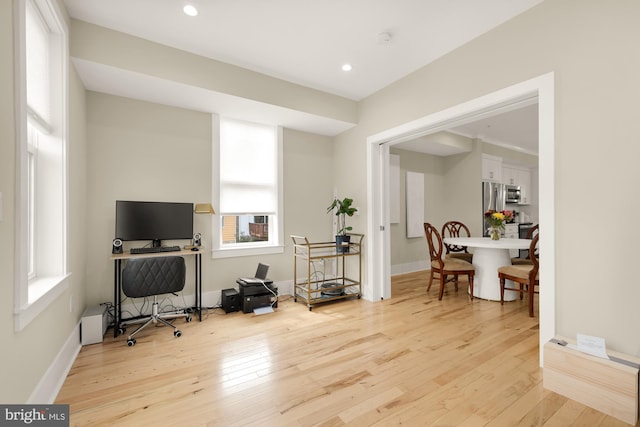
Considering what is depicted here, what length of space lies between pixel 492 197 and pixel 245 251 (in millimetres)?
5368

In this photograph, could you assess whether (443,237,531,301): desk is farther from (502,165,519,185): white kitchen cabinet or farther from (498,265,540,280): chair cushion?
(502,165,519,185): white kitchen cabinet

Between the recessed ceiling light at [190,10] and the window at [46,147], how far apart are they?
0.87 meters

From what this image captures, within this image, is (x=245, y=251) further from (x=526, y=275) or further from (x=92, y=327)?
(x=526, y=275)

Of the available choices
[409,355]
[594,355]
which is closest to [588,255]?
[594,355]

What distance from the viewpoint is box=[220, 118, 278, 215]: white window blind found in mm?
3873

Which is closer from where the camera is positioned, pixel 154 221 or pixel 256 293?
pixel 154 221

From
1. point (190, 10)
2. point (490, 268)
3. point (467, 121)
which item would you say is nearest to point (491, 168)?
point (490, 268)

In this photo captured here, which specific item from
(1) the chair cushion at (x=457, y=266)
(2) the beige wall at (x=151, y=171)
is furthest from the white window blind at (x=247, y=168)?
(1) the chair cushion at (x=457, y=266)

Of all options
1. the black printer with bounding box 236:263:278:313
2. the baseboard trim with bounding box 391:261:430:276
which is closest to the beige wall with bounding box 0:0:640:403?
the black printer with bounding box 236:263:278:313

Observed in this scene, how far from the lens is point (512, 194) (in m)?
7.03

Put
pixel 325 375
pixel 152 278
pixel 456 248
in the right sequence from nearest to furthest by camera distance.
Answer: pixel 325 375 < pixel 152 278 < pixel 456 248

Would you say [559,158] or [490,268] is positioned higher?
[559,158]

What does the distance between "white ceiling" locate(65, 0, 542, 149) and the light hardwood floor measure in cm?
261

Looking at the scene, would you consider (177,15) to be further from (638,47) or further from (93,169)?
(638,47)
